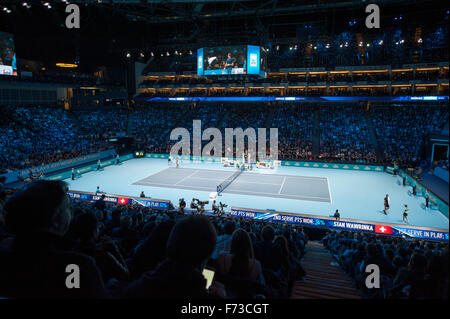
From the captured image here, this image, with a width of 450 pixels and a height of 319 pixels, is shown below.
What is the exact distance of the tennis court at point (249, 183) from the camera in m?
25.2

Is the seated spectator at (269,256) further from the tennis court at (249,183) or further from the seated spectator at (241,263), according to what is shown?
the tennis court at (249,183)

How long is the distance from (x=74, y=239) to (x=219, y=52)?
27.9 m

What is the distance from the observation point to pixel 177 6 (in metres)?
43.3

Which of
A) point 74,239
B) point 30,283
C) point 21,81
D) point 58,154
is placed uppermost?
point 21,81

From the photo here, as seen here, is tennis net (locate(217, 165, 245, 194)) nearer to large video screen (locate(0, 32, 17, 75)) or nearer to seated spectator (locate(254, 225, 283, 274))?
seated spectator (locate(254, 225, 283, 274))

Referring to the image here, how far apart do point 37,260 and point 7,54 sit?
42.7m

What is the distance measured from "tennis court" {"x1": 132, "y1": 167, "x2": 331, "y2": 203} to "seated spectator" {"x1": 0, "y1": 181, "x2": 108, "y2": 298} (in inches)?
904

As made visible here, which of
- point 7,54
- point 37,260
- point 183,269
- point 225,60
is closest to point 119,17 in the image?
point 7,54

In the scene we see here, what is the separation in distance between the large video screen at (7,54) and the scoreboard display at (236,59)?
23709 millimetres

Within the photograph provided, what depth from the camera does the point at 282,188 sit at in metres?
26.9

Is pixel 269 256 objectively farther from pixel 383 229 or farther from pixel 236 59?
pixel 236 59
